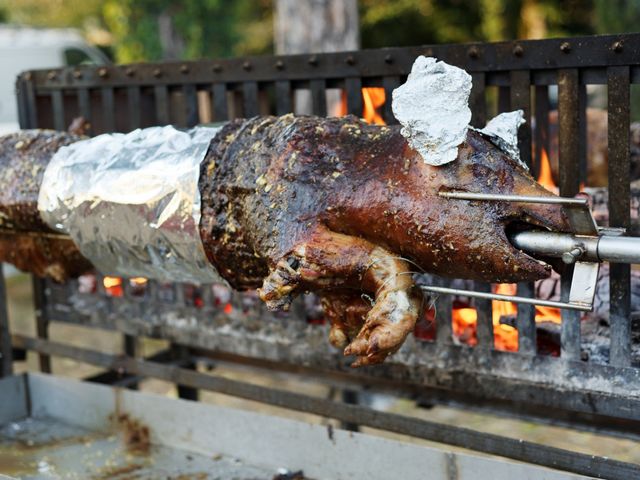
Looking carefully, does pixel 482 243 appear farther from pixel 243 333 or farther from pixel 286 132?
pixel 243 333

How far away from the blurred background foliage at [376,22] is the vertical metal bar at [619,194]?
240 inches

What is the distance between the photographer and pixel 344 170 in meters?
2.50

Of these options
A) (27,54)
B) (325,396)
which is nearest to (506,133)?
(325,396)

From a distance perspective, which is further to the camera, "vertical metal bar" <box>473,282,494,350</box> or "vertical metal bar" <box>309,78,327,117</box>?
"vertical metal bar" <box>309,78,327,117</box>

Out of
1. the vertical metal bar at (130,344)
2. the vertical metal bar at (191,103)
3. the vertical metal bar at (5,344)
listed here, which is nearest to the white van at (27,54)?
the vertical metal bar at (130,344)

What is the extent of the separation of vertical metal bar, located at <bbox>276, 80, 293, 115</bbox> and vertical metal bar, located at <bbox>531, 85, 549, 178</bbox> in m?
0.91

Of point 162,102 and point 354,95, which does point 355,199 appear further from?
point 162,102

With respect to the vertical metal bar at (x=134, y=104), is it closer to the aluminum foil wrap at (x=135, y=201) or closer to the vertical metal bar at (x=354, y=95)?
the aluminum foil wrap at (x=135, y=201)

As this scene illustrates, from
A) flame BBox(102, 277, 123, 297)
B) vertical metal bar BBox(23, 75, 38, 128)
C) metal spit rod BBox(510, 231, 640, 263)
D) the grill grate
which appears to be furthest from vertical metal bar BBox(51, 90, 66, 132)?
metal spit rod BBox(510, 231, 640, 263)

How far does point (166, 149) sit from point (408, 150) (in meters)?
0.98

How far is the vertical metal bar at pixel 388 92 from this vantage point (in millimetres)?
2895

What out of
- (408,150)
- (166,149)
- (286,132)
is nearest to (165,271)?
(166,149)

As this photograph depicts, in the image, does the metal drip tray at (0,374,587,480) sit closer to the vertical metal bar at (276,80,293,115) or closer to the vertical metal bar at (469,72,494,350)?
the vertical metal bar at (469,72,494,350)

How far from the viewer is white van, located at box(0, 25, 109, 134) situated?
10477mm
